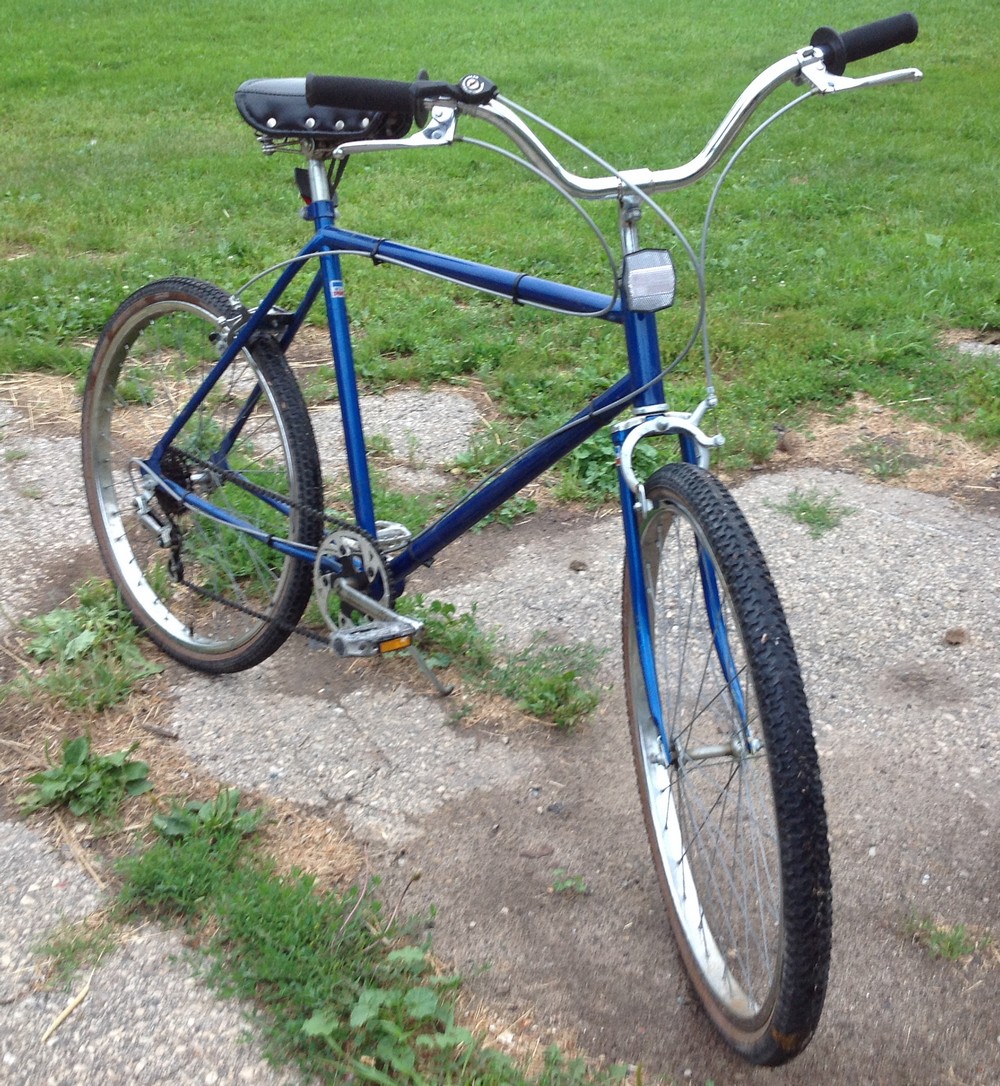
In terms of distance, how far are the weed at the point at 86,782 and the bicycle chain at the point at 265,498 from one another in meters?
0.46

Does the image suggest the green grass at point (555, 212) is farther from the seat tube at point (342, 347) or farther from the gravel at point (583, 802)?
the seat tube at point (342, 347)

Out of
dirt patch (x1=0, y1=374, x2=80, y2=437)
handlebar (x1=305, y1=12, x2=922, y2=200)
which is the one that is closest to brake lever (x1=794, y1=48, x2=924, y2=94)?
handlebar (x1=305, y1=12, x2=922, y2=200)

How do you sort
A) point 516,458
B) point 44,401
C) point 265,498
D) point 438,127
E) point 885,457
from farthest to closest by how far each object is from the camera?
point 44,401, point 885,457, point 265,498, point 516,458, point 438,127

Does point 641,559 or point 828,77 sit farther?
point 641,559

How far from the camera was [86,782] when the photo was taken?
105 inches

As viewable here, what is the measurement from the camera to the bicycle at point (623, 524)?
1785 mm

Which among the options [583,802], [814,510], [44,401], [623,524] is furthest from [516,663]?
[44,401]

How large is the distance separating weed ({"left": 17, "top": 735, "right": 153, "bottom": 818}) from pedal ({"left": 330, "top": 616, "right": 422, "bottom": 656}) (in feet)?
1.81

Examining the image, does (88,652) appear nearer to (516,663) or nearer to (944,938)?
(516,663)

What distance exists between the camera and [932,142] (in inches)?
319

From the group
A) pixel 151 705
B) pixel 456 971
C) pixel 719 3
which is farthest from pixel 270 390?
pixel 719 3

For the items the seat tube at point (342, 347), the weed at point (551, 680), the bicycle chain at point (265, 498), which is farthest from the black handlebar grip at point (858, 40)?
the weed at point (551, 680)

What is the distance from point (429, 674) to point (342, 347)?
845mm

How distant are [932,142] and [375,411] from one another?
5442mm
